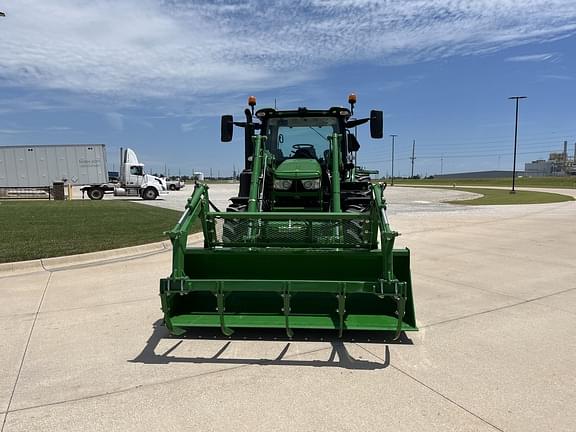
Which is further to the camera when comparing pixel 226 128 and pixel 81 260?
pixel 81 260

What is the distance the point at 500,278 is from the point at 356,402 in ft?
15.1

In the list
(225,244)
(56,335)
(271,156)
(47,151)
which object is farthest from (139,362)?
(47,151)

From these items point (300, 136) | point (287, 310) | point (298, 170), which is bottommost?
point (287, 310)

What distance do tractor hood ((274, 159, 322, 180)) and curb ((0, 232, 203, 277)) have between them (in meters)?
3.90

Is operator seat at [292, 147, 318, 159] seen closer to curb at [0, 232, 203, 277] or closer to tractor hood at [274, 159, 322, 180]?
tractor hood at [274, 159, 322, 180]

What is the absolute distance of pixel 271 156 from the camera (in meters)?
6.85

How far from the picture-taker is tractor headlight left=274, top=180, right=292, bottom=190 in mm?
6238

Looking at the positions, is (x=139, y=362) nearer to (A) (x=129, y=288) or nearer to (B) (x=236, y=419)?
(B) (x=236, y=419)

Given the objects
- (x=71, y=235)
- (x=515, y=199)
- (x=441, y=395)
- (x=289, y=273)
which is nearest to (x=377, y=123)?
(x=289, y=273)

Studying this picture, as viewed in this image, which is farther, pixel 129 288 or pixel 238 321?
pixel 129 288

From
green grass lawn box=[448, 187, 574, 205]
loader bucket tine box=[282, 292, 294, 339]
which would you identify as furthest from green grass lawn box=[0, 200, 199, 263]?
green grass lawn box=[448, 187, 574, 205]

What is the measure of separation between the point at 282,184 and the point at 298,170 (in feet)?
1.03

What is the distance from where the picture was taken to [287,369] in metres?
3.46

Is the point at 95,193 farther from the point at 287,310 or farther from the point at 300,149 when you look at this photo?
the point at 287,310
